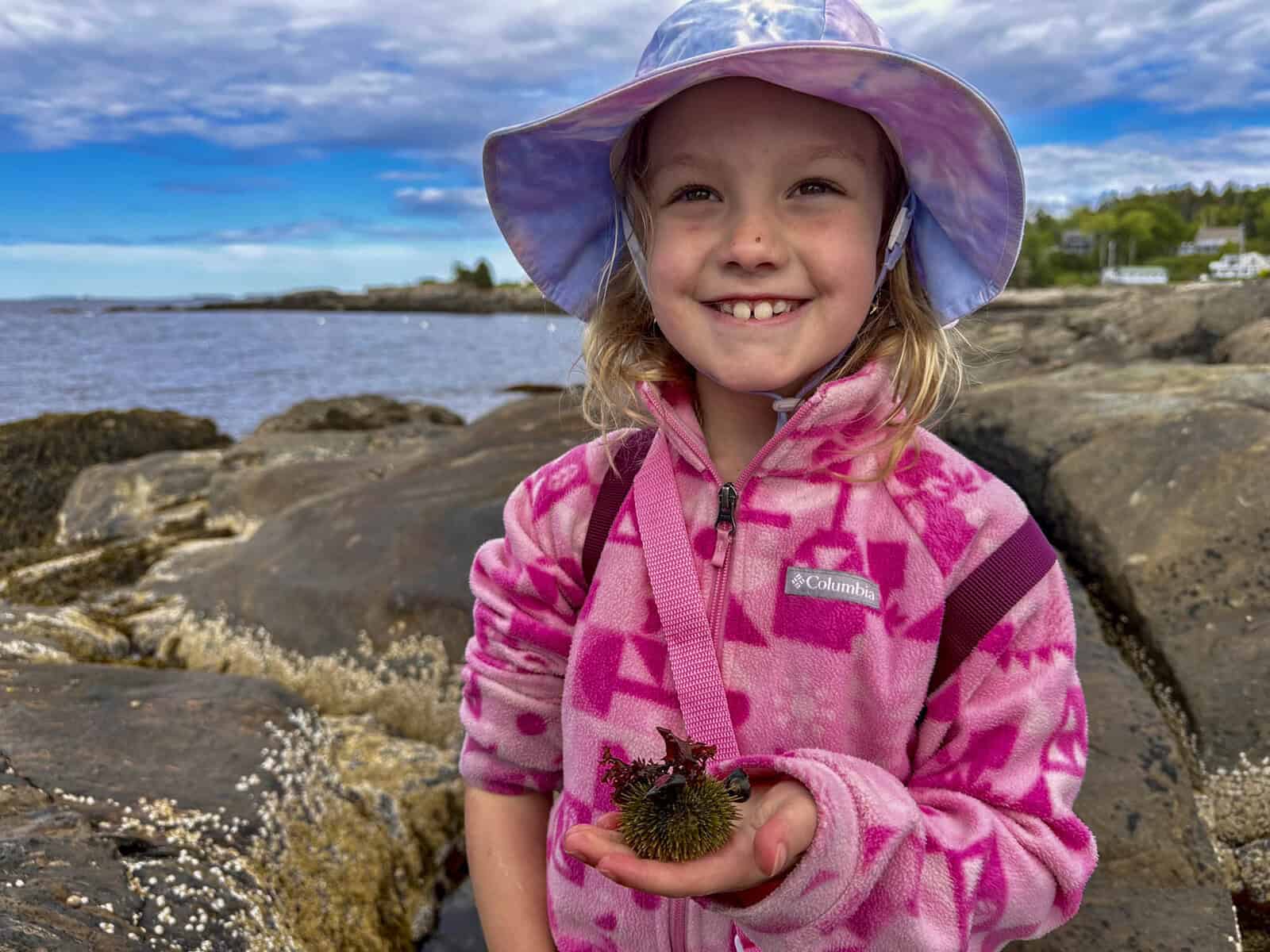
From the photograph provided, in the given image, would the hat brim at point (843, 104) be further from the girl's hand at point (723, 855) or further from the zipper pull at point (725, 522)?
the girl's hand at point (723, 855)

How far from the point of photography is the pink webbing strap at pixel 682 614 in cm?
203

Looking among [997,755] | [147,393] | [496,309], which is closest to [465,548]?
[997,755]

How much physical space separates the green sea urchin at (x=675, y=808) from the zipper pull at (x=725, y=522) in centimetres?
60

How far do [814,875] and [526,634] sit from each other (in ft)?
3.03

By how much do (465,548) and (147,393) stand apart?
22.8m

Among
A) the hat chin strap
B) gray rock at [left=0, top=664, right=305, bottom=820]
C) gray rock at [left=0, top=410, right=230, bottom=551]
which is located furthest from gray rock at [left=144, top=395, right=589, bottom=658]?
gray rock at [left=0, top=410, right=230, bottom=551]

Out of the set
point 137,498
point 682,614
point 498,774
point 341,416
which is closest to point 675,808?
point 682,614

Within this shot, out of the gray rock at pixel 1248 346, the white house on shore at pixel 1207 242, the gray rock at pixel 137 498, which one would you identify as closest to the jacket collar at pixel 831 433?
the gray rock at pixel 1248 346

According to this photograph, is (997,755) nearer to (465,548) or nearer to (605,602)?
(605,602)

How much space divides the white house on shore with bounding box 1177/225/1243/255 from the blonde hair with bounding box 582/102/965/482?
127209 millimetres

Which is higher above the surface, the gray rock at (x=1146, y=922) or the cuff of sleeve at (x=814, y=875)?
the cuff of sleeve at (x=814, y=875)

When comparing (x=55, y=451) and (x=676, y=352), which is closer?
(x=676, y=352)

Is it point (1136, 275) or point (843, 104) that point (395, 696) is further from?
point (1136, 275)

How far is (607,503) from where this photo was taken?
2330mm
